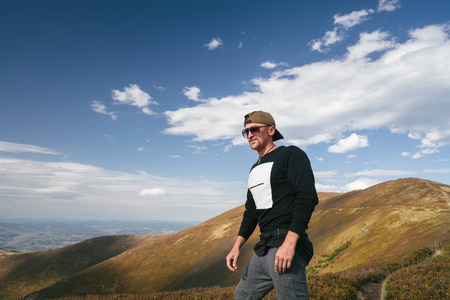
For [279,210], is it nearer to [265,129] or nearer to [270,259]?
[270,259]

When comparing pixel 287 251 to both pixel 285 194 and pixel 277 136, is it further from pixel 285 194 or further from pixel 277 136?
pixel 277 136

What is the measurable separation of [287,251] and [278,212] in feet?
1.61

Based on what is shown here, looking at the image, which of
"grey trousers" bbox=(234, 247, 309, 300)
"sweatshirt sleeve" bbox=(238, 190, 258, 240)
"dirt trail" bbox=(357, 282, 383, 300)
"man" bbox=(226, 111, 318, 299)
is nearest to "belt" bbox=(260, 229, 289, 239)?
"man" bbox=(226, 111, 318, 299)

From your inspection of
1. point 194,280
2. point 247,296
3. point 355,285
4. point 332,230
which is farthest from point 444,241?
point 194,280

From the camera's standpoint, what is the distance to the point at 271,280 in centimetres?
332

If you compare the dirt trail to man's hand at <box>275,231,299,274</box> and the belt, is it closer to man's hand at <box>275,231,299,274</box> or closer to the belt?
the belt

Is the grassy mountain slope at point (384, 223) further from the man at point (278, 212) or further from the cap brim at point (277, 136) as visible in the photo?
the man at point (278, 212)

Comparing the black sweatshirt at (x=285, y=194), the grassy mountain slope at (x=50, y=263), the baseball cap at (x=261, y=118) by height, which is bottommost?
the grassy mountain slope at (x=50, y=263)

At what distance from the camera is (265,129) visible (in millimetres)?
3668

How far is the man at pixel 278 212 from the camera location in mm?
2900

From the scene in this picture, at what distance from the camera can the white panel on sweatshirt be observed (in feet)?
10.9

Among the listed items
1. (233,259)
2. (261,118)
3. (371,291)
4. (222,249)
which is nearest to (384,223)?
(371,291)

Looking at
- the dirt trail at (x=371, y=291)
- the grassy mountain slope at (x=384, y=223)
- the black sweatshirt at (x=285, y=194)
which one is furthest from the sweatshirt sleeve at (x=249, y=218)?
the grassy mountain slope at (x=384, y=223)

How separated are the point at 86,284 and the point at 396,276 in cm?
8161
